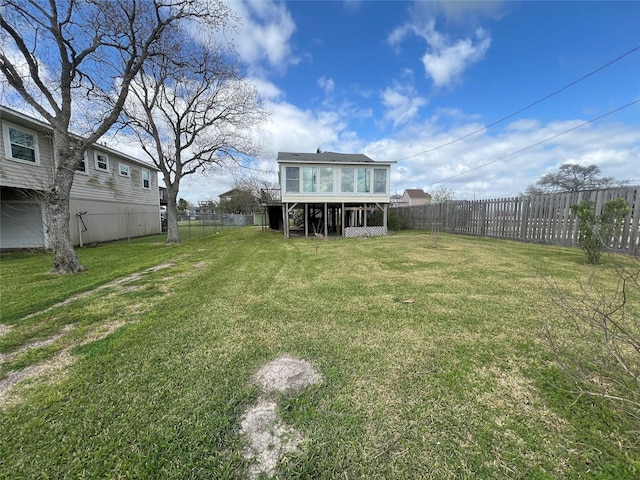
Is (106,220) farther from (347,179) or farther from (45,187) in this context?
(347,179)

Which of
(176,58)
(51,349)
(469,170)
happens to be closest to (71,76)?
(176,58)

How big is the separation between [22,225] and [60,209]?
647 centimetres

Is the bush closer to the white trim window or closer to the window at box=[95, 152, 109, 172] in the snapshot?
the white trim window

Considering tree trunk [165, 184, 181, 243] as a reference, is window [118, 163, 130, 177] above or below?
above

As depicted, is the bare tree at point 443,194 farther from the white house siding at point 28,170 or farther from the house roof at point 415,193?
the white house siding at point 28,170

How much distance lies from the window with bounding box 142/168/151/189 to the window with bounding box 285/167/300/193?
11.1 m

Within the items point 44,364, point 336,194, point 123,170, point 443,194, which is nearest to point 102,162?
point 123,170

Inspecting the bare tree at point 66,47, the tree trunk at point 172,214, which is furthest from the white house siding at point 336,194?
the bare tree at point 66,47

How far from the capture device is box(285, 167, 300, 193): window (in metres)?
13.8

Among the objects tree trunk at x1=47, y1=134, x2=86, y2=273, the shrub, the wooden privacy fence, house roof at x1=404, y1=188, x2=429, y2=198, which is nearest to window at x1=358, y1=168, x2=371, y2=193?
the shrub

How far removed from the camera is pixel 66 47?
21.0ft

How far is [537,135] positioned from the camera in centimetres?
1708

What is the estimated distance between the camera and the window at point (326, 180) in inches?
556

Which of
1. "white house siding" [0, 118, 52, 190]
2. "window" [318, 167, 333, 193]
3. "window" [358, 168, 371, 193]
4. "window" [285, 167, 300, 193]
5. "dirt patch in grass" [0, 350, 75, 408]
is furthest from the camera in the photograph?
"window" [358, 168, 371, 193]
